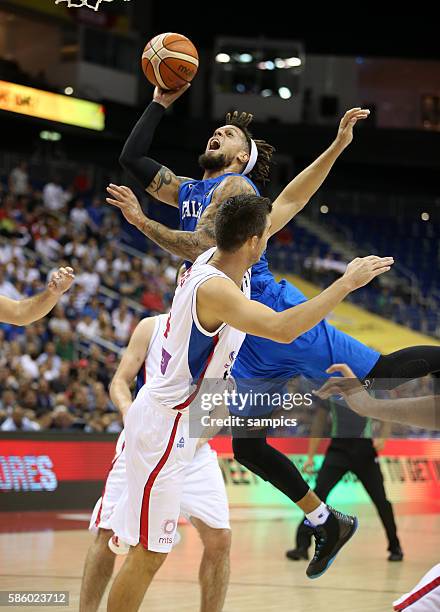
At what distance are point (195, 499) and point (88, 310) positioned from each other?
40.5 feet

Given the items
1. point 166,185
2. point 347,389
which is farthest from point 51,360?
point 347,389

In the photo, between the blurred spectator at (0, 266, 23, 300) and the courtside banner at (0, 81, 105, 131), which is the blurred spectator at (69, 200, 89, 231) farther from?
the blurred spectator at (0, 266, 23, 300)

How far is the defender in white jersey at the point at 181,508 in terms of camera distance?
18.9 ft

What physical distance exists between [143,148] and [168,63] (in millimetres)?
536

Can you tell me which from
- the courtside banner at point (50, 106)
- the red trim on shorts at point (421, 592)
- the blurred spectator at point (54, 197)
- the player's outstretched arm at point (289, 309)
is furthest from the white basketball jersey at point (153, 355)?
the courtside banner at point (50, 106)

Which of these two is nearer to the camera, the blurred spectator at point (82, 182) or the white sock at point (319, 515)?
the white sock at point (319, 515)

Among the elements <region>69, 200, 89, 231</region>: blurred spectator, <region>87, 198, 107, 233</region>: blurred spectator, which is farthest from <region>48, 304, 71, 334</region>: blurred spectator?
<region>87, 198, 107, 233</region>: blurred spectator

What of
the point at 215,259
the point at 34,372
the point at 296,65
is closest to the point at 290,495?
the point at 215,259

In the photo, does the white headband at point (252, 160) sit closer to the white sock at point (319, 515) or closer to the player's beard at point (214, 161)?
the player's beard at point (214, 161)

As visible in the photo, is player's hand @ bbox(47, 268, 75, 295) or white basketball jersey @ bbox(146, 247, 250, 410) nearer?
white basketball jersey @ bbox(146, 247, 250, 410)

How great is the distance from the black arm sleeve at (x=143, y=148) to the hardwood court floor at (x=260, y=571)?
293cm

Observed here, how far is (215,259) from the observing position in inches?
192

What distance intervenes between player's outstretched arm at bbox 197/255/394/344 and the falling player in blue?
94cm

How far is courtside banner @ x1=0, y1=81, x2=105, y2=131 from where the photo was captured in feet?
71.2
